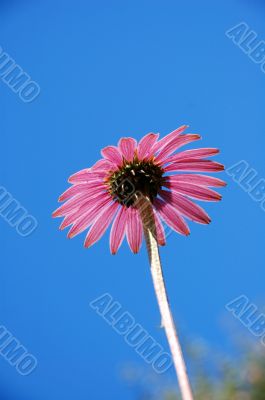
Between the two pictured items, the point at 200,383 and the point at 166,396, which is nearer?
the point at 200,383

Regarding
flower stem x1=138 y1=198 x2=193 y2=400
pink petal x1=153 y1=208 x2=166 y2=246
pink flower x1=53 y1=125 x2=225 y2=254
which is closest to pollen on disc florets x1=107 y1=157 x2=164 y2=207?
pink flower x1=53 y1=125 x2=225 y2=254

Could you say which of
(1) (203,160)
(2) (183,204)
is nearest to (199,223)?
(2) (183,204)

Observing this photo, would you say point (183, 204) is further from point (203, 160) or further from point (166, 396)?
point (166, 396)

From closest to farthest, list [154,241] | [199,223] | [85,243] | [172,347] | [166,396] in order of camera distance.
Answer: [172,347] < [154,241] < [199,223] < [85,243] < [166,396]

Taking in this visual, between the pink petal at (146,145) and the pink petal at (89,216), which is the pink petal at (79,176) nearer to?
the pink petal at (89,216)

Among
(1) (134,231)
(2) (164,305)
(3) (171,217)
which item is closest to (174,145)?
(3) (171,217)

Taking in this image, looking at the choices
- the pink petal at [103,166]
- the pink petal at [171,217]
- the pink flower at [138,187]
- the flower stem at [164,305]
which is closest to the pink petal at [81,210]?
the pink flower at [138,187]
